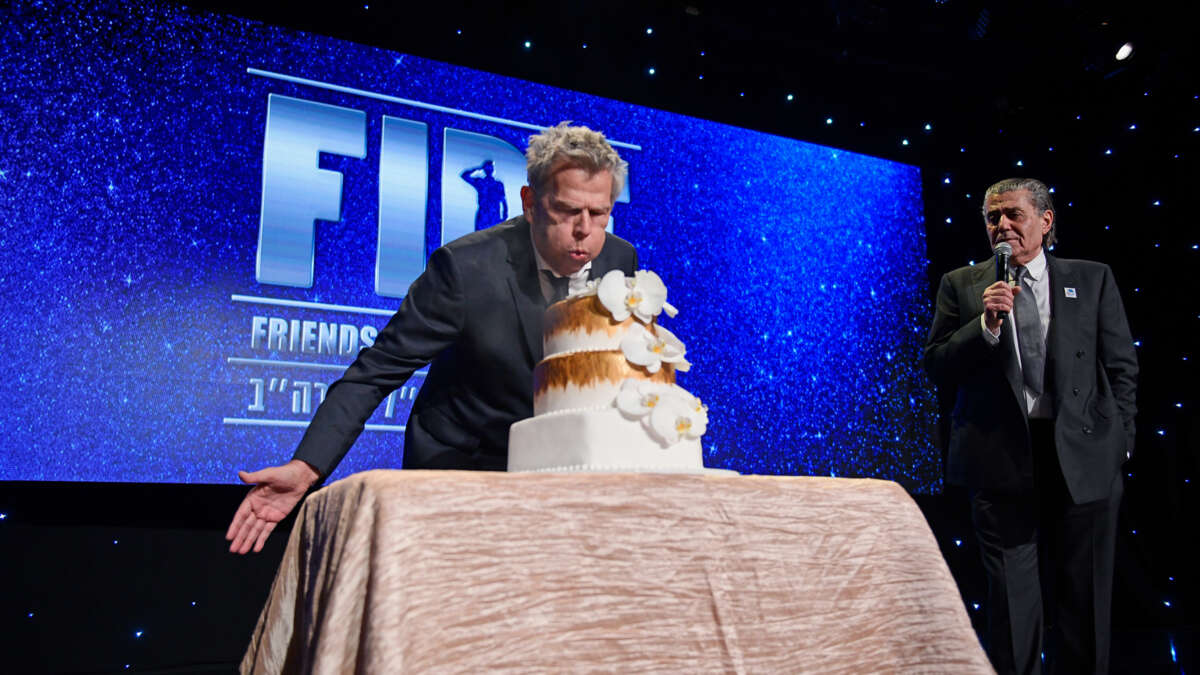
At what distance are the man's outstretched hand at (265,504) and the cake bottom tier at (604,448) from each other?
44 centimetres

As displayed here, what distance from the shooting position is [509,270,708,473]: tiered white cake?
4.48 feet

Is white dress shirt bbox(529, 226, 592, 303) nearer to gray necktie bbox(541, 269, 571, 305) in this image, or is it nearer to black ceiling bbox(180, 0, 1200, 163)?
gray necktie bbox(541, 269, 571, 305)

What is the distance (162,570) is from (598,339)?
247 cm

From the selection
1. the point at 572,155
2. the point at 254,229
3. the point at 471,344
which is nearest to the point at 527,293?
the point at 471,344

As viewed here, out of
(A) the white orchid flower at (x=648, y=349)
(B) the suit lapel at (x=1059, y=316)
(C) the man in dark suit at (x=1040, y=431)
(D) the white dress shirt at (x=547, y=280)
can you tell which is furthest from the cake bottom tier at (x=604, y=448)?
(B) the suit lapel at (x=1059, y=316)

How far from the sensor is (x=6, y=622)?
114 inches

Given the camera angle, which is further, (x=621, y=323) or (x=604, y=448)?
(x=621, y=323)

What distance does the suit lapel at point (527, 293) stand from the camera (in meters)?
2.02

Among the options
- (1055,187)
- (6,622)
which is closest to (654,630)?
(6,622)

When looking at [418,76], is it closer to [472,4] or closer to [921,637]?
[472,4]

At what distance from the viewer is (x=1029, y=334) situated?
3197mm

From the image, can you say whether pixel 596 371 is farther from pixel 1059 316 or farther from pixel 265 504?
pixel 1059 316

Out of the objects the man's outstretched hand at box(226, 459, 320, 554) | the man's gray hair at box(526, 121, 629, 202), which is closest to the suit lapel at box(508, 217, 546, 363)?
the man's gray hair at box(526, 121, 629, 202)

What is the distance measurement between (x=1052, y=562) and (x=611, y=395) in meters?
2.51
